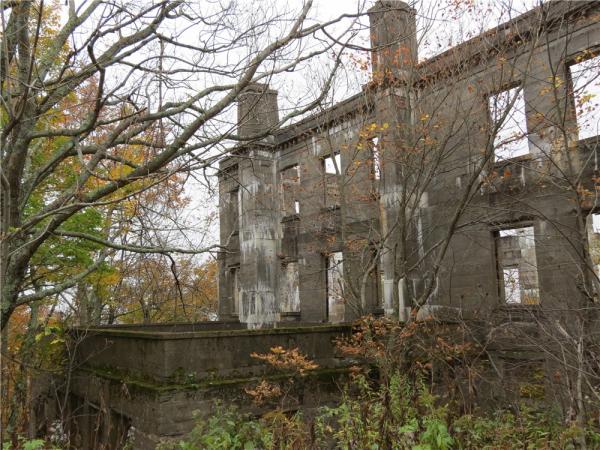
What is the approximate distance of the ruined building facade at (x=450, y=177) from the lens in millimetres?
9758

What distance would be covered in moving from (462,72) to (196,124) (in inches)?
244

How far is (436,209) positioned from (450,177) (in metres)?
0.94

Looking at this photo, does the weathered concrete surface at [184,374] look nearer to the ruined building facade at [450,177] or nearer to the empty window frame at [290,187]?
the ruined building facade at [450,177]

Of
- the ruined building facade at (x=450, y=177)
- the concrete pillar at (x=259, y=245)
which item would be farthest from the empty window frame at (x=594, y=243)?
the concrete pillar at (x=259, y=245)

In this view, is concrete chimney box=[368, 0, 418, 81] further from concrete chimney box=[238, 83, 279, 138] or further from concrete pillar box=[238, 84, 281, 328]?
concrete pillar box=[238, 84, 281, 328]

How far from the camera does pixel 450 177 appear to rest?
1355 cm

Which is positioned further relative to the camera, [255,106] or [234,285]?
[234,285]

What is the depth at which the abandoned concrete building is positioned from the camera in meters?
9.12

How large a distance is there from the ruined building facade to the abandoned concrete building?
0.05m

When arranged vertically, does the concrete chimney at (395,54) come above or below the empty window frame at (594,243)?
above

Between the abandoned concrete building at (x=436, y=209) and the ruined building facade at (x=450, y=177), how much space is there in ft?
0.16

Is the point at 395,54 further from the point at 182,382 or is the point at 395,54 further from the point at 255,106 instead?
the point at 182,382

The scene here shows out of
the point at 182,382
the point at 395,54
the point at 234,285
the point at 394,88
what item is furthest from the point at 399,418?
the point at 234,285

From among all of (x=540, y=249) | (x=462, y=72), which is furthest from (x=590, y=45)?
(x=540, y=249)
